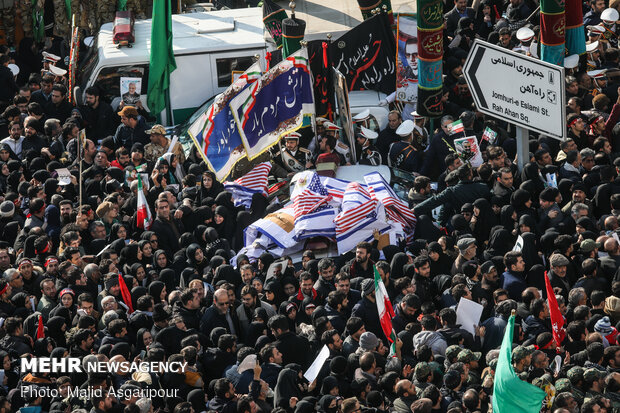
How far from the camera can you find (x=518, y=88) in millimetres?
13617

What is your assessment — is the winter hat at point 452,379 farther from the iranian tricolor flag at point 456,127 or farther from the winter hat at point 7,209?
the winter hat at point 7,209

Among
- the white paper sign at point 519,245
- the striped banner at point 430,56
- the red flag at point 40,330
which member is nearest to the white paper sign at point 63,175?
the red flag at point 40,330

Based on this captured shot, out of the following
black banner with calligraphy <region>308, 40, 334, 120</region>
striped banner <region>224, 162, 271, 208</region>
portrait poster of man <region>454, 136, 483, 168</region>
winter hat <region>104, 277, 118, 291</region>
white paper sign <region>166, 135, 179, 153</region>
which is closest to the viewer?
winter hat <region>104, 277, 118, 291</region>

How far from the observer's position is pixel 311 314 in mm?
12945

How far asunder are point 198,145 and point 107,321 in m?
3.72

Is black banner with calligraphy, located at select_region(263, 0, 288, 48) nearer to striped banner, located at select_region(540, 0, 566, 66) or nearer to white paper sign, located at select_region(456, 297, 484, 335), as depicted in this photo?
striped banner, located at select_region(540, 0, 566, 66)

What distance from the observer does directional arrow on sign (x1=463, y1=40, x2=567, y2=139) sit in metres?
13.4

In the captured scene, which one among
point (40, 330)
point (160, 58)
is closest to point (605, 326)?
point (40, 330)

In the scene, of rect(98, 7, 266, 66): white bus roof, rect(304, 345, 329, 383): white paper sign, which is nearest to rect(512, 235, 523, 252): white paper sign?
rect(304, 345, 329, 383): white paper sign

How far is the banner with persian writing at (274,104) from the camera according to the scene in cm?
1634

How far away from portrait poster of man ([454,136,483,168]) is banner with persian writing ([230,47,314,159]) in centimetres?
215

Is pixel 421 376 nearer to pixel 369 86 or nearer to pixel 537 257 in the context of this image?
pixel 537 257

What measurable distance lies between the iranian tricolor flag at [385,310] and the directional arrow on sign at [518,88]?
266 cm

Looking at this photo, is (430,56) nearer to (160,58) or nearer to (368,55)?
(368,55)
